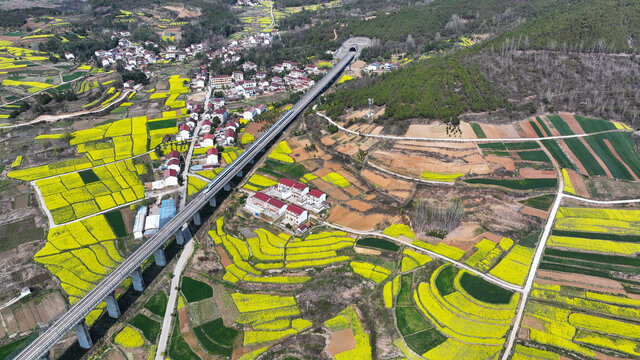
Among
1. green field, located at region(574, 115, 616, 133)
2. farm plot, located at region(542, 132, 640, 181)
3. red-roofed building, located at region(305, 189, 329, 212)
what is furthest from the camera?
green field, located at region(574, 115, 616, 133)

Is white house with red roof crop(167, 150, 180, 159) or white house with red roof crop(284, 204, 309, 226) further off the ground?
white house with red roof crop(284, 204, 309, 226)

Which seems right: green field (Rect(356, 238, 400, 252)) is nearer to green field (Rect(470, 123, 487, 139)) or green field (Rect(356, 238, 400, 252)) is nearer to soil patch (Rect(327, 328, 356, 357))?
soil patch (Rect(327, 328, 356, 357))

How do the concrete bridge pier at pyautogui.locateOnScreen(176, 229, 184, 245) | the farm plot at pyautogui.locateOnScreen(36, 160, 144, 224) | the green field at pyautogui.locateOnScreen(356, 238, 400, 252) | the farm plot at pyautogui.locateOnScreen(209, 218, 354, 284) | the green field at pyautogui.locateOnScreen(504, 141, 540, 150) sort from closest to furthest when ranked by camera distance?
the farm plot at pyautogui.locateOnScreen(209, 218, 354, 284)
the concrete bridge pier at pyautogui.locateOnScreen(176, 229, 184, 245)
the green field at pyautogui.locateOnScreen(356, 238, 400, 252)
the farm plot at pyautogui.locateOnScreen(36, 160, 144, 224)
the green field at pyautogui.locateOnScreen(504, 141, 540, 150)

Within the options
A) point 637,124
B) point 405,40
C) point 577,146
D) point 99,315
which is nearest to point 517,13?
point 405,40

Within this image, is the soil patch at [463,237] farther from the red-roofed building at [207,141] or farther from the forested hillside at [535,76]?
the red-roofed building at [207,141]

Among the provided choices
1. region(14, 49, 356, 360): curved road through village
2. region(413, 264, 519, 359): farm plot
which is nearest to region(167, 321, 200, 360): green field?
region(14, 49, 356, 360): curved road through village

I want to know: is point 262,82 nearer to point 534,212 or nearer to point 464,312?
point 534,212
